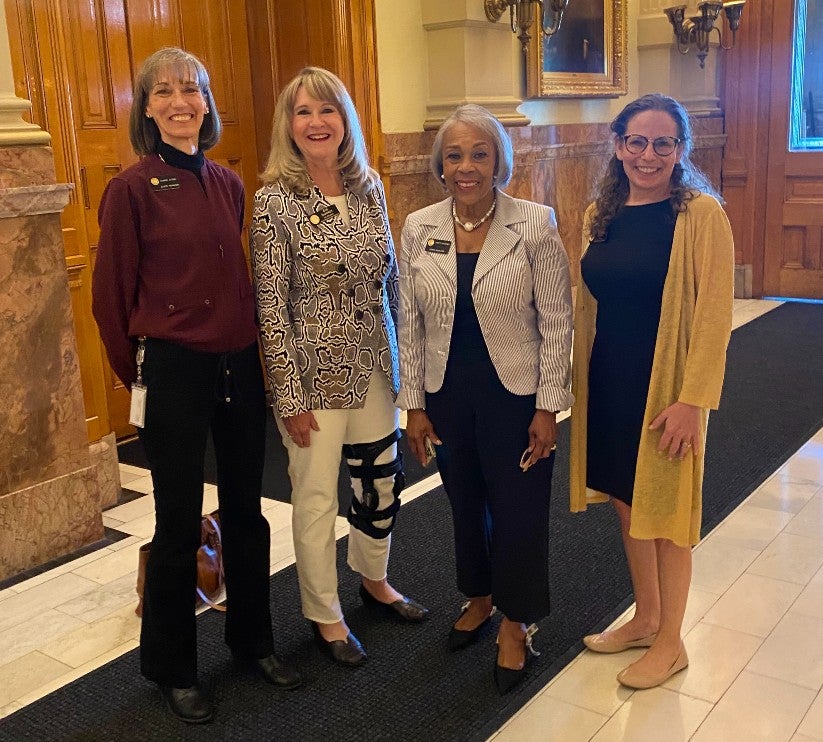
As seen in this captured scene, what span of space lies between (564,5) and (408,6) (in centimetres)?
113

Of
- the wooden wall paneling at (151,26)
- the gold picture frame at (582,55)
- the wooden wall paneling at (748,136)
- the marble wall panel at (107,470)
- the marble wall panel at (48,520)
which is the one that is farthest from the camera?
the wooden wall paneling at (748,136)

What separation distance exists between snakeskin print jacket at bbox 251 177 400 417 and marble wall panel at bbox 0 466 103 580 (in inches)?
56.7

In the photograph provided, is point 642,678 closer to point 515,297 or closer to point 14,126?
point 515,297

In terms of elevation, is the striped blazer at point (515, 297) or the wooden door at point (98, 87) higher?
the wooden door at point (98, 87)

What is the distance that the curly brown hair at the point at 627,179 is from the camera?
7.34ft

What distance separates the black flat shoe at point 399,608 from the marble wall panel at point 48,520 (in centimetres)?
124

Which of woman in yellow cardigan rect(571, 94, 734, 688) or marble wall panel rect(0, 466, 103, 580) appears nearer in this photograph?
woman in yellow cardigan rect(571, 94, 734, 688)

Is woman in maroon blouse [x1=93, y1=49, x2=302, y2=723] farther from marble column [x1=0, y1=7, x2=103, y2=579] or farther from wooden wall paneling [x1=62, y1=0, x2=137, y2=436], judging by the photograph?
wooden wall paneling [x1=62, y1=0, x2=137, y2=436]

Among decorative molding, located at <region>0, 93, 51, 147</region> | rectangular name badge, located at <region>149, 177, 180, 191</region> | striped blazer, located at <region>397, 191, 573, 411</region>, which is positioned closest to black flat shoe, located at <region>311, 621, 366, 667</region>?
striped blazer, located at <region>397, 191, 573, 411</region>

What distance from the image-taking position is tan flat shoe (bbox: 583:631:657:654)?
2.61 meters

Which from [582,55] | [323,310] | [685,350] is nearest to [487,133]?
[323,310]

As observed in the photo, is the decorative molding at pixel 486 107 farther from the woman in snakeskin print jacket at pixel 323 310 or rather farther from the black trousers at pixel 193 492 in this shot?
the black trousers at pixel 193 492

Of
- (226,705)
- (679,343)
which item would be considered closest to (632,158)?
(679,343)

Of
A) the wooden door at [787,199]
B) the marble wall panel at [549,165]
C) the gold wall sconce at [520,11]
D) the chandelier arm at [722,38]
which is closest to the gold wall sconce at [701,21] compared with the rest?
the chandelier arm at [722,38]
